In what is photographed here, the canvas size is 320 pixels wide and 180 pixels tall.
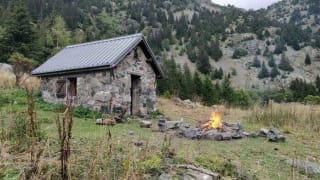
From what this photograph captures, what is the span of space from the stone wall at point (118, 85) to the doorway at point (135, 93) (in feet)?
0.45

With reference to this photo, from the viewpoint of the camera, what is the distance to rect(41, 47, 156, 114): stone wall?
56.7 ft

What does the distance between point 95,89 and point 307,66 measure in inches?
1934

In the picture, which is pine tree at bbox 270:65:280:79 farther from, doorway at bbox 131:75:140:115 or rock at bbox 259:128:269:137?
rock at bbox 259:128:269:137

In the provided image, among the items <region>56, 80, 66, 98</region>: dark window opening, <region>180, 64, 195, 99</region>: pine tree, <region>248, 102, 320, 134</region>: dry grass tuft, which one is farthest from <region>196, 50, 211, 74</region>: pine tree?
<region>248, 102, 320, 134</region>: dry grass tuft

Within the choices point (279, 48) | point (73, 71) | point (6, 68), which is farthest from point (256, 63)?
point (73, 71)

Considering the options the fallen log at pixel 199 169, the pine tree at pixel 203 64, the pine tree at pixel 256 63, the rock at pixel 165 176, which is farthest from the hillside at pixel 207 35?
the rock at pixel 165 176

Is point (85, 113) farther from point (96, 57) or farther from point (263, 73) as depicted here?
point (263, 73)

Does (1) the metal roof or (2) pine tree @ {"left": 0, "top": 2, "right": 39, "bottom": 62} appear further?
(2) pine tree @ {"left": 0, "top": 2, "right": 39, "bottom": 62}

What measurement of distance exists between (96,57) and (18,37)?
12841mm

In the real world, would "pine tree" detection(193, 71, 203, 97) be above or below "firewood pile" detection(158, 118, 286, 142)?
above

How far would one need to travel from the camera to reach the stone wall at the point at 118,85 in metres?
17.3

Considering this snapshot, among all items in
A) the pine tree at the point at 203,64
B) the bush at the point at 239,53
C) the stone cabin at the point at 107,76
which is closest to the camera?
the stone cabin at the point at 107,76

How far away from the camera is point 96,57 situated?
18344 mm

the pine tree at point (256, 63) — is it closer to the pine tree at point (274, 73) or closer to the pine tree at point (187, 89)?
the pine tree at point (274, 73)
